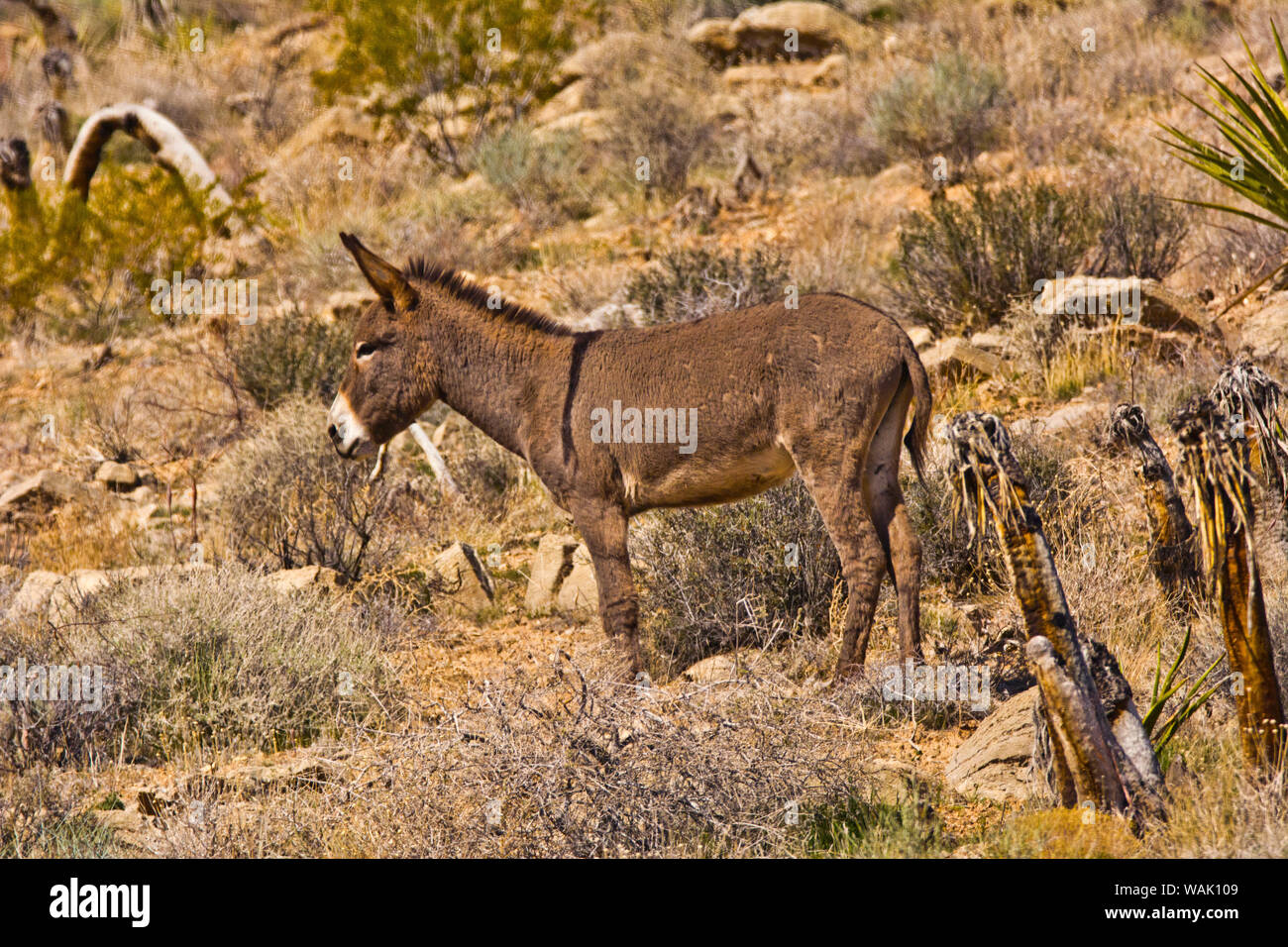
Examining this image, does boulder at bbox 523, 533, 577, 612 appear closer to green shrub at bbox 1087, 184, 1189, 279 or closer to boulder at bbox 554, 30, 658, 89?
green shrub at bbox 1087, 184, 1189, 279

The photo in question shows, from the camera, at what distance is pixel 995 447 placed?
13.6 ft

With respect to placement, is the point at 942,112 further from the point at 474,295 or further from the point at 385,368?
the point at 385,368

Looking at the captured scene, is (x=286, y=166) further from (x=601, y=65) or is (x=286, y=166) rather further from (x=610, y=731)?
(x=610, y=731)

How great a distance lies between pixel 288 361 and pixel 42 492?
274cm

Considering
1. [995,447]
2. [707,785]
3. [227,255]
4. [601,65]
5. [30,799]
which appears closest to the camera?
[995,447]

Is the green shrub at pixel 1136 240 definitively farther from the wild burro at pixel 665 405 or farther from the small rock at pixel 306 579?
the small rock at pixel 306 579

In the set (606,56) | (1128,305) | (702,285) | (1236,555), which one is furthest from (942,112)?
(1236,555)

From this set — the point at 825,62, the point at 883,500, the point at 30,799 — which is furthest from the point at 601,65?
the point at 30,799

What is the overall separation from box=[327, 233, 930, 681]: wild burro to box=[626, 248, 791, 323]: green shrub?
3.92 m

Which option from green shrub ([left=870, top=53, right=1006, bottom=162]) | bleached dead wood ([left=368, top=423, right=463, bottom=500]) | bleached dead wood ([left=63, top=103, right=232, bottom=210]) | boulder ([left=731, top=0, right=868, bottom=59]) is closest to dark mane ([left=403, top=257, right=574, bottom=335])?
bleached dead wood ([left=368, top=423, right=463, bottom=500])

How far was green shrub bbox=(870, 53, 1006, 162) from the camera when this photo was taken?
15438 mm

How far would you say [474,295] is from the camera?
7289 millimetres

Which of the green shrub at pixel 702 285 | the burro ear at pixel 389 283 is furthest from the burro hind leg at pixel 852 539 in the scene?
the green shrub at pixel 702 285

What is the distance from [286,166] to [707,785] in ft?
57.6
